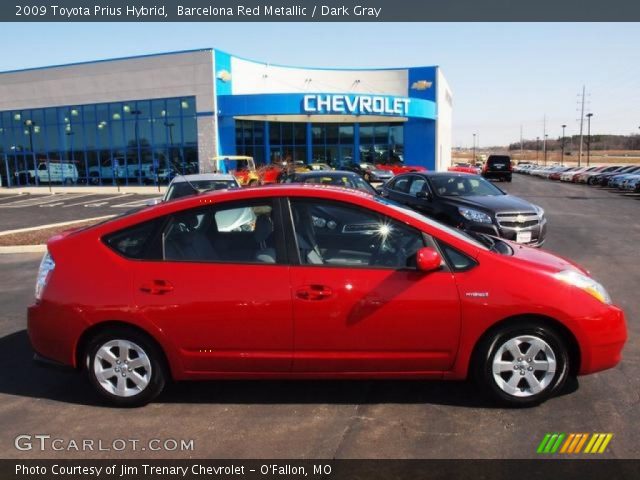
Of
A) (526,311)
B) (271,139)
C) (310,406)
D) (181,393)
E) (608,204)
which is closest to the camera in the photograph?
(526,311)

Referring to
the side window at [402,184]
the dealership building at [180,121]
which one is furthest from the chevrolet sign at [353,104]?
the side window at [402,184]

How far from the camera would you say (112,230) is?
13.4 feet

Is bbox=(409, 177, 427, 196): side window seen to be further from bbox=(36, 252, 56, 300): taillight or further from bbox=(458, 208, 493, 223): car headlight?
bbox=(36, 252, 56, 300): taillight

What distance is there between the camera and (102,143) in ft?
119

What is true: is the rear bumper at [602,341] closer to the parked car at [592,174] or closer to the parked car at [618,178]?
the parked car at [618,178]

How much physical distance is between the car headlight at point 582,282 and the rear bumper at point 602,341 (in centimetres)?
11

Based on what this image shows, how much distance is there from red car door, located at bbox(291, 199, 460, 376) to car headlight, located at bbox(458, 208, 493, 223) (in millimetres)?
5648

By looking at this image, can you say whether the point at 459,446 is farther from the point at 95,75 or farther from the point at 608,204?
the point at 95,75

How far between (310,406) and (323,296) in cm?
88

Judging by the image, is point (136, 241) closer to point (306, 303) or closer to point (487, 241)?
point (306, 303)

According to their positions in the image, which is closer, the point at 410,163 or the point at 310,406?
the point at 310,406

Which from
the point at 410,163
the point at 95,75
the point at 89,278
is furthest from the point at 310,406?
the point at 410,163

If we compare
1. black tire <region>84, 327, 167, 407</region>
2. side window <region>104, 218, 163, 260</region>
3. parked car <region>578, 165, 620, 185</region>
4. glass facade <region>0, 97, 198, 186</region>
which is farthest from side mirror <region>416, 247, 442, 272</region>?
parked car <region>578, 165, 620, 185</region>

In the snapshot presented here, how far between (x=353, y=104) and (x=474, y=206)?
92.2 feet
